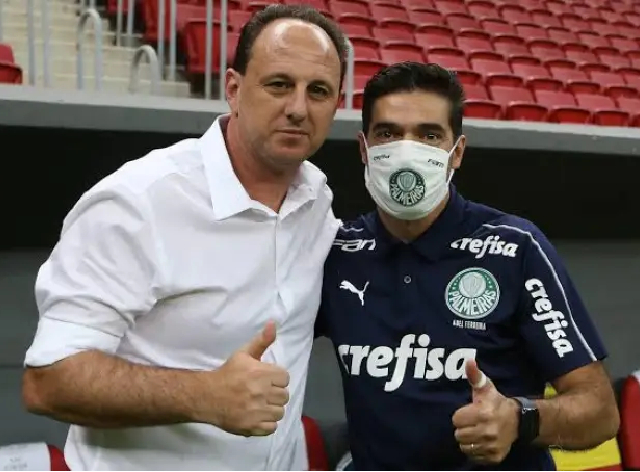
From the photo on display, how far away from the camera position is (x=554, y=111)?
4621 mm

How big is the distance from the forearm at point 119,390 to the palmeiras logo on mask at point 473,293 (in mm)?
655

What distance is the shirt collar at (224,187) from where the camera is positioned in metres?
1.49

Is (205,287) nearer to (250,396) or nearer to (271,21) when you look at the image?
(250,396)

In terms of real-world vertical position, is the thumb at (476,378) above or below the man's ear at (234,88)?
below

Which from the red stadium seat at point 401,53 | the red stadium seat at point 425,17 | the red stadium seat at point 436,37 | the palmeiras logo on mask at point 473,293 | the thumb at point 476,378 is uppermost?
the red stadium seat at point 425,17

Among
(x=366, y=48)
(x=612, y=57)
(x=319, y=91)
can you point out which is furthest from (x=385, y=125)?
(x=612, y=57)

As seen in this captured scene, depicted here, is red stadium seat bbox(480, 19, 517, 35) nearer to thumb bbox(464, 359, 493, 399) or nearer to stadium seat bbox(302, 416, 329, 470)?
stadium seat bbox(302, 416, 329, 470)

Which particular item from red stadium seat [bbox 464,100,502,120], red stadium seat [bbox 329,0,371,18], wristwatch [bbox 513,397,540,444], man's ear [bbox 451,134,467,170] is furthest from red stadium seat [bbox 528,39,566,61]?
wristwatch [bbox 513,397,540,444]

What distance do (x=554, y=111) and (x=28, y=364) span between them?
13.3 ft

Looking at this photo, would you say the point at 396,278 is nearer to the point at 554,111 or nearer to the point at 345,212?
the point at 345,212

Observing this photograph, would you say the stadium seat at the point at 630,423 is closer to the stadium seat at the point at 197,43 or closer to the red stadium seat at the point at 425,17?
the stadium seat at the point at 197,43

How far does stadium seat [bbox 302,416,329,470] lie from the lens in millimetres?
2637

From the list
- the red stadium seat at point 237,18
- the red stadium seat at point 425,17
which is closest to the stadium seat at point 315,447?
the red stadium seat at point 237,18

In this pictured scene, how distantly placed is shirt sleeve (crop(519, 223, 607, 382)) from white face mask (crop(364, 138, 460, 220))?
26 cm
